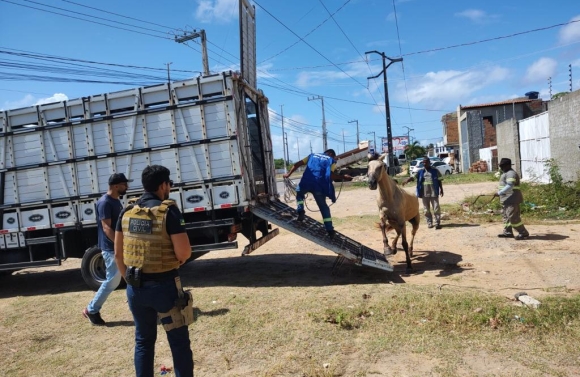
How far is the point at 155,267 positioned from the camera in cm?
287

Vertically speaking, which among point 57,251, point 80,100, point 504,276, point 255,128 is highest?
point 80,100

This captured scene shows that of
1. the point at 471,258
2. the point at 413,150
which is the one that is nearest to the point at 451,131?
the point at 413,150

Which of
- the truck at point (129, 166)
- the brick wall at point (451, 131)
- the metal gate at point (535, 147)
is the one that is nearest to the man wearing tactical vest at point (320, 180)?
the truck at point (129, 166)

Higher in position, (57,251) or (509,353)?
(57,251)

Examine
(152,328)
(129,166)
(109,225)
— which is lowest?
(152,328)

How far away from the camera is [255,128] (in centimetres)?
821

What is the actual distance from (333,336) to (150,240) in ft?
7.42

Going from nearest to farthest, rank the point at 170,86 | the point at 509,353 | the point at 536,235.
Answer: the point at 509,353, the point at 170,86, the point at 536,235

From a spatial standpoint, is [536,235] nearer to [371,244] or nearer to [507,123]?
[371,244]

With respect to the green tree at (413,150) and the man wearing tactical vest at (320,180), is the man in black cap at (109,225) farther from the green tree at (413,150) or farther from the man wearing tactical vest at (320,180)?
the green tree at (413,150)

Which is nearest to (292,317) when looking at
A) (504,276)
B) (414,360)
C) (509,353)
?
(414,360)

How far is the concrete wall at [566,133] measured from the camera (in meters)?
13.5

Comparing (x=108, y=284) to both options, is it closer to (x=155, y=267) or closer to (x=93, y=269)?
(x=93, y=269)

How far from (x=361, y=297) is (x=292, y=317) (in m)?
1.00
